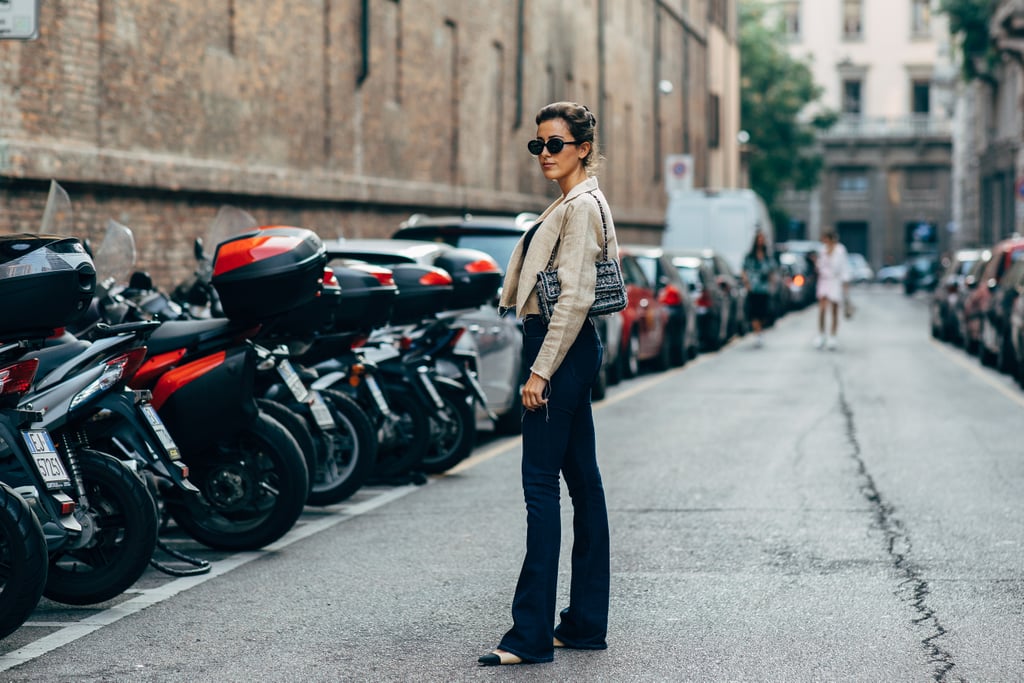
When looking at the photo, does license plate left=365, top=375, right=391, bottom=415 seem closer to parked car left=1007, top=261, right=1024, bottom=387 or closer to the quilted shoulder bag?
the quilted shoulder bag

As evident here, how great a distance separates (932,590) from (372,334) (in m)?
4.68

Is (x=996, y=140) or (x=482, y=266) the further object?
(x=996, y=140)

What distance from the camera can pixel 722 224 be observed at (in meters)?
35.8

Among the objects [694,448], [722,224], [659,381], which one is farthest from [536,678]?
[722,224]

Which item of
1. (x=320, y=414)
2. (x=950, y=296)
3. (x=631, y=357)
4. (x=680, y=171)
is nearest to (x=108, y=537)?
(x=320, y=414)

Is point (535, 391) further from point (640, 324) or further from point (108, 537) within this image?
point (640, 324)

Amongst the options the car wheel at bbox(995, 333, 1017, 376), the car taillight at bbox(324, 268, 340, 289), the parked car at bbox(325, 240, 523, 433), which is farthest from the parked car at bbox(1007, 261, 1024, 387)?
the car taillight at bbox(324, 268, 340, 289)

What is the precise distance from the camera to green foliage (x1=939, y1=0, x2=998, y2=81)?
5116 cm

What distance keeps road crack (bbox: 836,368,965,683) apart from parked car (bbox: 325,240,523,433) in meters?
2.68

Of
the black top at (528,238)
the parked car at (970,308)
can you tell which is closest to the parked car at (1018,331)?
the parked car at (970,308)

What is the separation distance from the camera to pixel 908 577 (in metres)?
7.13

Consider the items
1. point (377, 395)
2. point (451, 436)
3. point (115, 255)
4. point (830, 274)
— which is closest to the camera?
point (115, 255)

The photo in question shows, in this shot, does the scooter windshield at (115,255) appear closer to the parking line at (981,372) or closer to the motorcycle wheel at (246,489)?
the motorcycle wheel at (246,489)

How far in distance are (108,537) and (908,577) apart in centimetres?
331
